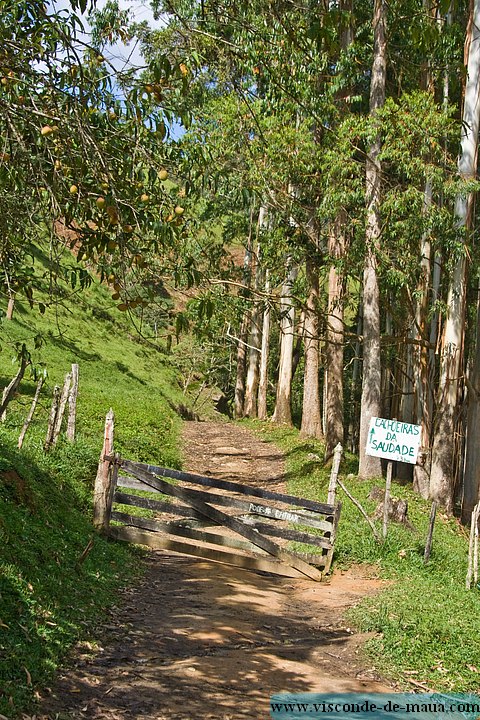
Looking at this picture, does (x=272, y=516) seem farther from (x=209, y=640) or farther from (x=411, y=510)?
(x=411, y=510)

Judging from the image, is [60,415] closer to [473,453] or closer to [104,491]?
[104,491]

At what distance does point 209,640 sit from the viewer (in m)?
7.75

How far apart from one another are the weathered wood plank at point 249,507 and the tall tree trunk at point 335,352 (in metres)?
8.71

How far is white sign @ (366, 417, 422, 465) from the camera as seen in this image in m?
12.8

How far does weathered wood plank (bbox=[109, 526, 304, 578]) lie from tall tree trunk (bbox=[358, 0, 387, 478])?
23.8ft

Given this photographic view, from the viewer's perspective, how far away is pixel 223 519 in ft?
37.2

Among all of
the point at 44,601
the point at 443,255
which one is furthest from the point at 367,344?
the point at 44,601

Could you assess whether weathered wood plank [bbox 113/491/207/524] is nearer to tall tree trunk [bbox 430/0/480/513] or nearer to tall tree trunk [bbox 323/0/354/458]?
tall tree trunk [bbox 323/0/354/458]

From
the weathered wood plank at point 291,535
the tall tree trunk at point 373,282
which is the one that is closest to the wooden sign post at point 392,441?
the weathered wood plank at point 291,535

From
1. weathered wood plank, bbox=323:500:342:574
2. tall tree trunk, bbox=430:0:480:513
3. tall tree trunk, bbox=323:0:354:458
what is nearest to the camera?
weathered wood plank, bbox=323:500:342:574

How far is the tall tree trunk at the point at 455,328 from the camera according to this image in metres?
18.9

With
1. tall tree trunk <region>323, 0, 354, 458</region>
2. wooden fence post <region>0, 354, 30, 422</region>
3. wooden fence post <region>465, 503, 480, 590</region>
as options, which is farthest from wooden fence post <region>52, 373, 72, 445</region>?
tall tree trunk <region>323, 0, 354, 458</region>

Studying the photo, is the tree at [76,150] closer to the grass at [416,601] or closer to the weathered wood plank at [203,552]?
the grass at [416,601]

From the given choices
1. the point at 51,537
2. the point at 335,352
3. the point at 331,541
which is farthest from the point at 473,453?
the point at 51,537
